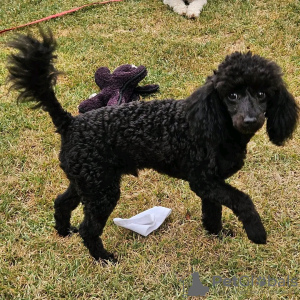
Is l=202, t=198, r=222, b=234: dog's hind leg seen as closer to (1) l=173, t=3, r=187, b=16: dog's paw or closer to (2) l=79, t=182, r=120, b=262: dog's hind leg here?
(2) l=79, t=182, r=120, b=262: dog's hind leg

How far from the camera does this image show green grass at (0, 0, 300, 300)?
8.19ft

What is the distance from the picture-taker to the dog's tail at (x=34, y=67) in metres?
2.02

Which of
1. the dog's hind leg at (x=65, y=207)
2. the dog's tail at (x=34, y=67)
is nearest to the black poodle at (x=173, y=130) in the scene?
the dog's tail at (x=34, y=67)

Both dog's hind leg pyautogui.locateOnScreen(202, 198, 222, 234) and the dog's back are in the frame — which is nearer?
the dog's back

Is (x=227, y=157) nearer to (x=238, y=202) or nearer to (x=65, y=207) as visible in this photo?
(x=238, y=202)

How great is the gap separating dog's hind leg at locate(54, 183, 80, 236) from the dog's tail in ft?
2.31

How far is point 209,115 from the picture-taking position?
7.09 ft

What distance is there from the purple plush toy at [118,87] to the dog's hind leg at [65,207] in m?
→ 1.55

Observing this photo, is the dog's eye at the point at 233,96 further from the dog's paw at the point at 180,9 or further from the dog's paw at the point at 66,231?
the dog's paw at the point at 180,9

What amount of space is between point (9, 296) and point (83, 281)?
1.61 ft

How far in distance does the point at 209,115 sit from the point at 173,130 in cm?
26

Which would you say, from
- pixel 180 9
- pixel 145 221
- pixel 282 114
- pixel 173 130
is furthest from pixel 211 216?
pixel 180 9

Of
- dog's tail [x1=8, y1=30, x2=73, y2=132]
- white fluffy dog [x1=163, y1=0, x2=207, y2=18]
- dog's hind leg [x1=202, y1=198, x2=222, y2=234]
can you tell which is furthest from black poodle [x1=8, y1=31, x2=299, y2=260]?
white fluffy dog [x1=163, y1=0, x2=207, y2=18]

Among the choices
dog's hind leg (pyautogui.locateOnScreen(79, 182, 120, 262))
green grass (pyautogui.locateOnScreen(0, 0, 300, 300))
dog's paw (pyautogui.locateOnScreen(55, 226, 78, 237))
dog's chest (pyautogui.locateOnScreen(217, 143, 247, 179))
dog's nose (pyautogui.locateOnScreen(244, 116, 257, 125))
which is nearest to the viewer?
dog's nose (pyautogui.locateOnScreen(244, 116, 257, 125))
